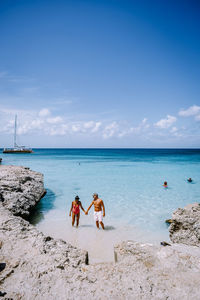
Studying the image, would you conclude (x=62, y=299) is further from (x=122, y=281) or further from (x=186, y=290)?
(x=186, y=290)

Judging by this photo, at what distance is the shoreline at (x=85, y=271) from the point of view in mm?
2574

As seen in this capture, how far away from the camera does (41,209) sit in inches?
351

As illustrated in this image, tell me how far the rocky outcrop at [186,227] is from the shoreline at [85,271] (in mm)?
1251

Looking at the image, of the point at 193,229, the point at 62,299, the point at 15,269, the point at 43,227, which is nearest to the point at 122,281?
the point at 62,299

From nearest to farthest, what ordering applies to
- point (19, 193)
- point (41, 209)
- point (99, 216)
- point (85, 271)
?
point (85, 271)
point (99, 216)
point (19, 193)
point (41, 209)

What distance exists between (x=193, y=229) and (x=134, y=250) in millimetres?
2686

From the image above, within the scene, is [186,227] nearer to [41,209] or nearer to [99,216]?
[99,216]

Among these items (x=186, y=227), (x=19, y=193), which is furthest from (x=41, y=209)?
(x=186, y=227)

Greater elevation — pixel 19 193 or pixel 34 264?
pixel 19 193

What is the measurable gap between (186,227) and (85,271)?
390 cm

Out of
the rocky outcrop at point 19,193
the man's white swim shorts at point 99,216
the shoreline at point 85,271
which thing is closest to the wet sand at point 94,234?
the man's white swim shorts at point 99,216

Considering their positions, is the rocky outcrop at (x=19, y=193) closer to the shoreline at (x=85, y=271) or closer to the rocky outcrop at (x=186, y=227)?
the shoreline at (x=85, y=271)

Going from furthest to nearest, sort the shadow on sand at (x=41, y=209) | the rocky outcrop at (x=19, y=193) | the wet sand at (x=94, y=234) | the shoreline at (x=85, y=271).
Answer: the shadow on sand at (x=41, y=209), the rocky outcrop at (x=19, y=193), the wet sand at (x=94, y=234), the shoreline at (x=85, y=271)

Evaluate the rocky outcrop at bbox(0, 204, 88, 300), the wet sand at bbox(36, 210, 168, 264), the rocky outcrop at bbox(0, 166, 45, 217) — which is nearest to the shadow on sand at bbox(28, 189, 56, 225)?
the wet sand at bbox(36, 210, 168, 264)
